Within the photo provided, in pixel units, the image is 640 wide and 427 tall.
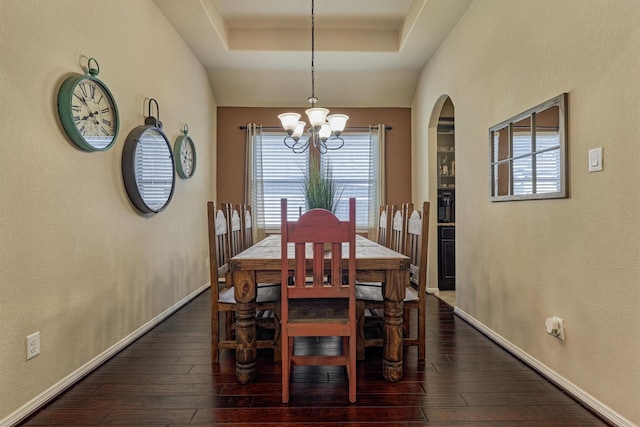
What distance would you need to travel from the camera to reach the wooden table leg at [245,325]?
2146 millimetres

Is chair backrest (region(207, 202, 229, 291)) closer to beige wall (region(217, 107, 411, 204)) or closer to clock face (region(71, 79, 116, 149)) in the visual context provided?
clock face (region(71, 79, 116, 149))

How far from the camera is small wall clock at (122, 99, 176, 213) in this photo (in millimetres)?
2781

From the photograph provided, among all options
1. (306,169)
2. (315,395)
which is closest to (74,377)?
(315,395)

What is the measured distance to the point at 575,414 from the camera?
1.85 metres

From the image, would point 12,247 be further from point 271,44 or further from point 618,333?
point 271,44

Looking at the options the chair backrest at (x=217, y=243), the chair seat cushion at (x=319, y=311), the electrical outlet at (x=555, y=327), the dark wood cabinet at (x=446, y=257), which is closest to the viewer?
the chair seat cushion at (x=319, y=311)

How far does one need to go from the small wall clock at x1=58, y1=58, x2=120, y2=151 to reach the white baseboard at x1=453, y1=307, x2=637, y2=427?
3.09m

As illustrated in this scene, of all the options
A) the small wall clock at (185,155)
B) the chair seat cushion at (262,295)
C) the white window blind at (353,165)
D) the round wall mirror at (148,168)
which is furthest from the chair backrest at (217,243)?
the white window blind at (353,165)

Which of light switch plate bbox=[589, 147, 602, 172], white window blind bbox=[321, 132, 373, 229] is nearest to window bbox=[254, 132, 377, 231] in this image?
white window blind bbox=[321, 132, 373, 229]

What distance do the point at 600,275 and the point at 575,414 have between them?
0.71 meters

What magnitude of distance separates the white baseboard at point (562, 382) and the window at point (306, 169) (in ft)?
8.80

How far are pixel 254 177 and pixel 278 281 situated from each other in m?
3.28

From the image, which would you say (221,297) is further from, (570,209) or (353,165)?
(353,165)

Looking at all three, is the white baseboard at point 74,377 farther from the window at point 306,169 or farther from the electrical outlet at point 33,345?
the window at point 306,169
